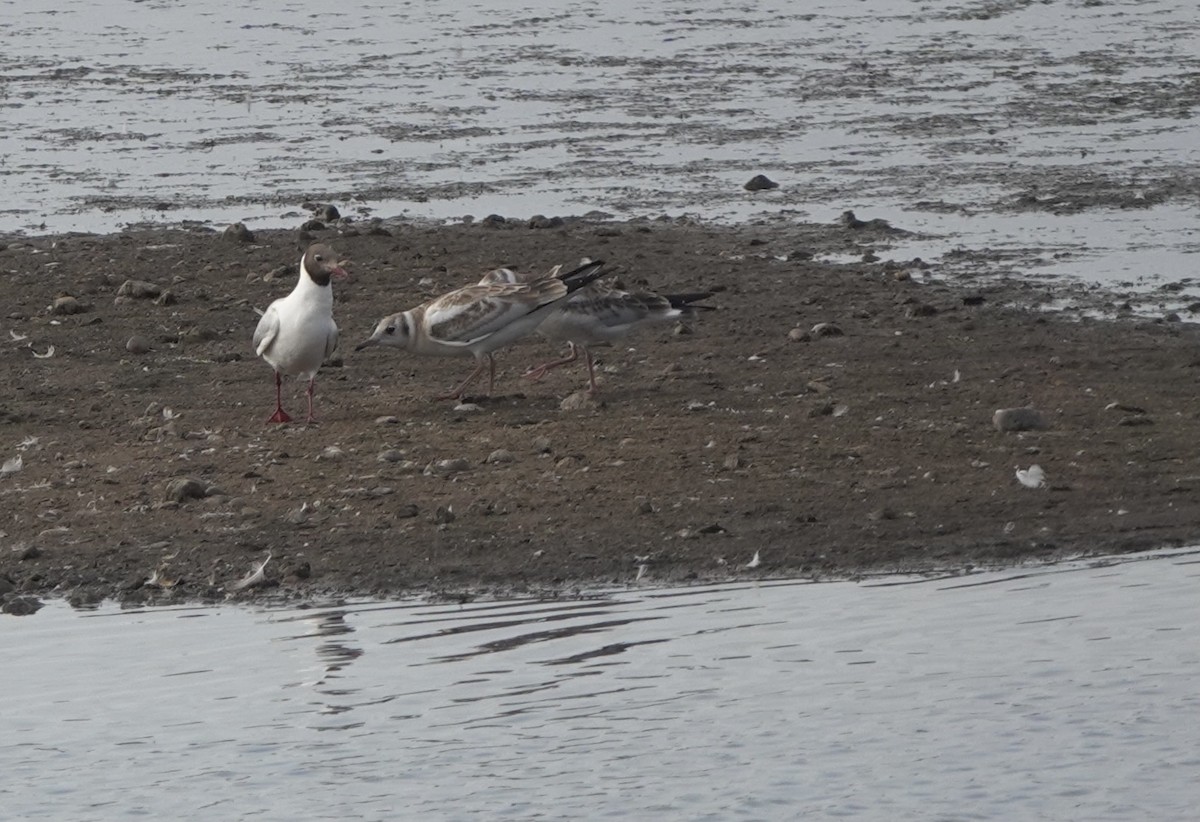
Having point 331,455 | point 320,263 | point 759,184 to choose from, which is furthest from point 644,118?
point 331,455

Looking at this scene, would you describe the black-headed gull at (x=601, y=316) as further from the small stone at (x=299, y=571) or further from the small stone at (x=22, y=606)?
the small stone at (x=22, y=606)

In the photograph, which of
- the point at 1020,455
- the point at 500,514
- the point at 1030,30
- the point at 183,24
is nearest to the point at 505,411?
the point at 500,514

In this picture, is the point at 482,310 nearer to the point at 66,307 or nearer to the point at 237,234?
the point at 66,307

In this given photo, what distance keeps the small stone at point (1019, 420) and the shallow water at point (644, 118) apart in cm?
405

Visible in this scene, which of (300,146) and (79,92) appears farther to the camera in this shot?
(79,92)

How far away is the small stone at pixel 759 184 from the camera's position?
18.1 meters

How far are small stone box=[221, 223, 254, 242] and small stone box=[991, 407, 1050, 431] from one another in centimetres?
687

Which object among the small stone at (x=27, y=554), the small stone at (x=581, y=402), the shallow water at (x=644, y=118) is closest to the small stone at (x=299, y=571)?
the small stone at (x=27, y=554)

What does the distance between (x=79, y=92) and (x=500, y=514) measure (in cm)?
1726

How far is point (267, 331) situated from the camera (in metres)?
11.6

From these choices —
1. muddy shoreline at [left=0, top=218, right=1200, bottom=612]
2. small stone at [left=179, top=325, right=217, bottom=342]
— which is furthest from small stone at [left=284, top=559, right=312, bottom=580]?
Result: small stone at [left=179, top=325, right=217, bottom=342]

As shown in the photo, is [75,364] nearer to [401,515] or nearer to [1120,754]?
[401,515]

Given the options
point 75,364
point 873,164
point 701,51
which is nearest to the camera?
point 75,364

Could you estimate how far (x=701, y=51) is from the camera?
27.7 m
